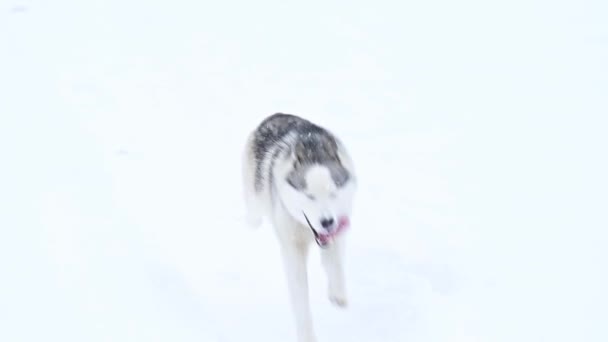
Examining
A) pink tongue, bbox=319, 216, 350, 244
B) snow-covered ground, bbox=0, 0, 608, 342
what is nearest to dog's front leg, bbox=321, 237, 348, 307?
pink tongue, bbox=319, 216, 350, 244

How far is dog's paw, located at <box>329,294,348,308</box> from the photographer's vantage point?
4.10 meters

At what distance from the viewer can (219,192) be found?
5844mm

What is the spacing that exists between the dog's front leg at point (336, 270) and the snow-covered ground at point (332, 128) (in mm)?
366

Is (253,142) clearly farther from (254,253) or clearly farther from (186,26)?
(186,26)

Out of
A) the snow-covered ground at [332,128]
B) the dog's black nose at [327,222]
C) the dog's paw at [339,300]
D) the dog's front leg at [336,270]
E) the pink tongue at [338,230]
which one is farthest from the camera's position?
the snow-covered ground at [332,128]

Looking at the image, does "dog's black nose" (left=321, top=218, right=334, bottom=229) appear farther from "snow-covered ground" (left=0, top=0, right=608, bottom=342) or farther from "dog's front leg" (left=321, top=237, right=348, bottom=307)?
"snow-covered ground" (left=0, top=0, right=608, bottom=342)

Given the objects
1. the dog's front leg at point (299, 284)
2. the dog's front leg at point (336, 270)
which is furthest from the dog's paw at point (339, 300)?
the dog's front leg at point (299, 284)

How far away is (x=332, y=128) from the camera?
691cm

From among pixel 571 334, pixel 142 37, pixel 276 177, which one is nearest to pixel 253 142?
pixel 276 177

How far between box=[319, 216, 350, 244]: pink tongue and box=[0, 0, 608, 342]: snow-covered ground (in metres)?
0.87

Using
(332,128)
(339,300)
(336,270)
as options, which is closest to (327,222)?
(336,270)

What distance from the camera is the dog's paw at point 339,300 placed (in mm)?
4098

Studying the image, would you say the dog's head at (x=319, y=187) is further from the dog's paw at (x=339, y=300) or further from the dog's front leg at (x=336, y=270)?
the dog's paw at (x=339, y=300)

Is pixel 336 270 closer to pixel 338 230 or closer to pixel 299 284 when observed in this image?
pixel 299 284
